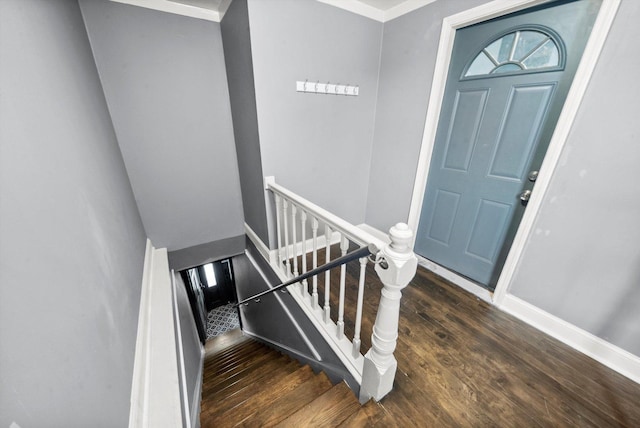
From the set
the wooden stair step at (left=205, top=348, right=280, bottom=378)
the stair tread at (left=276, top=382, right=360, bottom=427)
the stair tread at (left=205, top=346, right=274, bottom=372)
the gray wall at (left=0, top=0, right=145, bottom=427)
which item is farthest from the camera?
the stair tread at (left=205, top=346, right=274, bottom=372)

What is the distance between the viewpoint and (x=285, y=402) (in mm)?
1280

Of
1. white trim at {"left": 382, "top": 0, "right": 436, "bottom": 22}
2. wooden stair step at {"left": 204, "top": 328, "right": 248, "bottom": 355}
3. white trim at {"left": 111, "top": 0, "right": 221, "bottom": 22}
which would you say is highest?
white trim at {"left": 382, "top": 0, "right": 436, "bottom": 22}

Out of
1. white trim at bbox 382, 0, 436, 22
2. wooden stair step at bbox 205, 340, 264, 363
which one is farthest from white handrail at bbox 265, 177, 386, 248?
wooden stair step at bbox 205, 340, 264, 363

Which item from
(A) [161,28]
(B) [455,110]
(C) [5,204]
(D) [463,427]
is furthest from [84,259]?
(B) [455,110]

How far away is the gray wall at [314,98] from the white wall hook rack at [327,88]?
1.6 inches

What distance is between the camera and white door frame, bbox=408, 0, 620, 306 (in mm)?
1202

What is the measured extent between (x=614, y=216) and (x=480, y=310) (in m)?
0.95

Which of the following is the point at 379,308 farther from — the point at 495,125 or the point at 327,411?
the point at 495,125

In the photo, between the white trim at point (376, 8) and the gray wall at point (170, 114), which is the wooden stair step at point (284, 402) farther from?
the white trim at point (376, 8)

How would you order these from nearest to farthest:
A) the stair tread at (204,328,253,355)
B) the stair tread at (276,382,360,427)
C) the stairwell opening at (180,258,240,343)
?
the stair tread at (276,382,360,427) → the stair tread at (204,328,253,355) → the stairwell opening at (180,258,240,343)

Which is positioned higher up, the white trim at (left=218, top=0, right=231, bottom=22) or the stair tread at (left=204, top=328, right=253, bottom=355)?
the white trim at (left=218, top=0, right=231, bottom=22)

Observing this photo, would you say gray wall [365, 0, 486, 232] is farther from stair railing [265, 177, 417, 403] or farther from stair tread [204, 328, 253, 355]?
stair tread [204, 328, 253, 355]

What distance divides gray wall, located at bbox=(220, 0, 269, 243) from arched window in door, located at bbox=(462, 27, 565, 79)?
1737 mm

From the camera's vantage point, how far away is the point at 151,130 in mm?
2129
